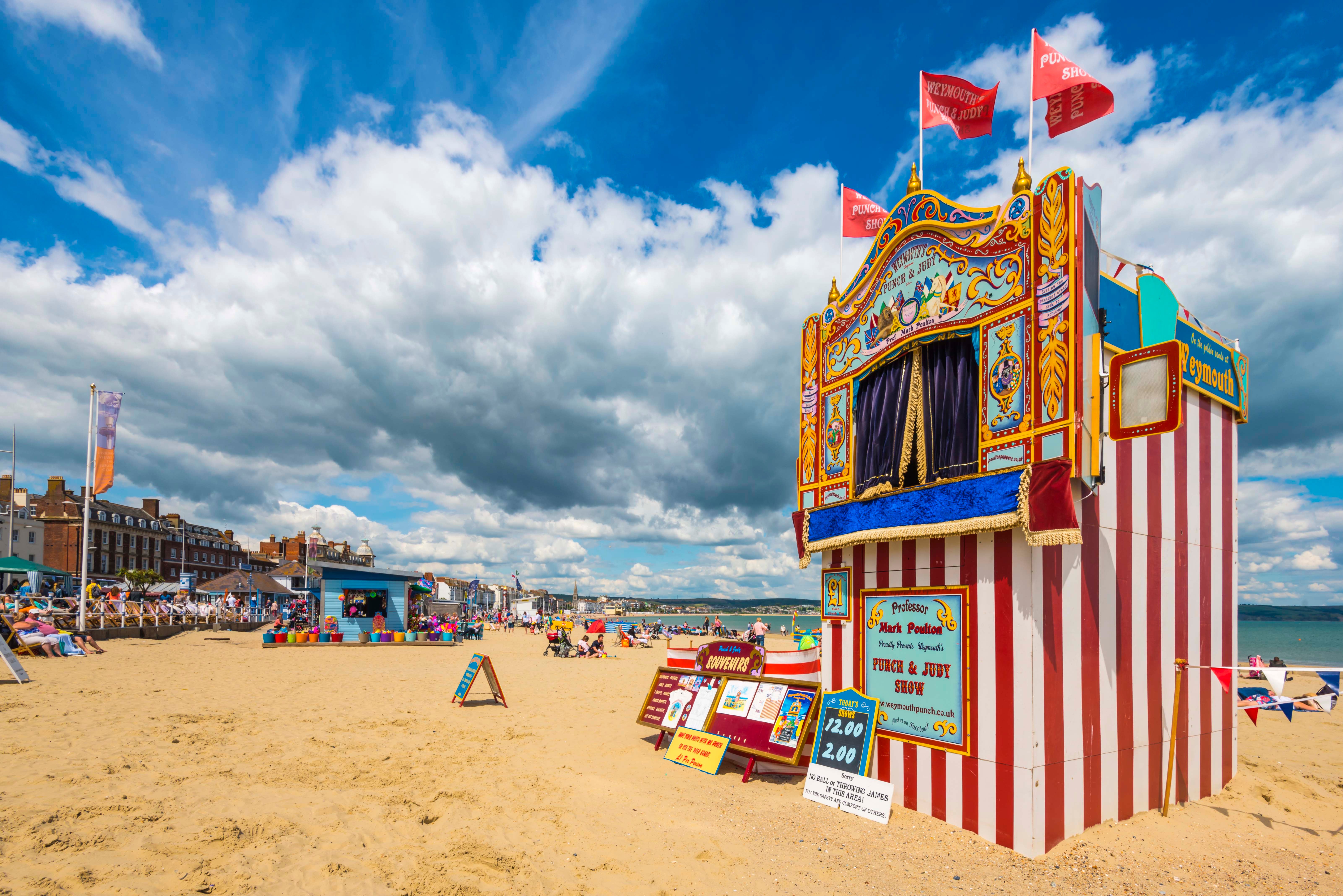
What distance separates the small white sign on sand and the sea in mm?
5561

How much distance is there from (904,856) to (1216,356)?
6.81 m

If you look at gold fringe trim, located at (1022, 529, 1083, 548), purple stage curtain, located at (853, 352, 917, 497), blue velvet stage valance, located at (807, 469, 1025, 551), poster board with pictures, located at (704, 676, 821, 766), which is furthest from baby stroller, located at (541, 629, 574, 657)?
gold fringe trim, located at (1022, 529, 1083, 548)

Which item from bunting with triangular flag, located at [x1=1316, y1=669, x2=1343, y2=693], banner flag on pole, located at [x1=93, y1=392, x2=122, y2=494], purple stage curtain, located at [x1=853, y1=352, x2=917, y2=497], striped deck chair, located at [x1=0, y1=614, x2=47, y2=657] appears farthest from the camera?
banner flag on pole, located at [x1=93, y1=392, x2=122, y2=494]

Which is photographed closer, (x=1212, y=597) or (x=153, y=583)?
(x=1212, y=597)

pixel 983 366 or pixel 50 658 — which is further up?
pixel 983 366

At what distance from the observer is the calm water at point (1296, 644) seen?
39156mm

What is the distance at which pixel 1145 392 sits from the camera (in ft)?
16.9

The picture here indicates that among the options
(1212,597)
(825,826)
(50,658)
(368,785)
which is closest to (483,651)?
(50,658)

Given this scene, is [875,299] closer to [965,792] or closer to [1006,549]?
[1006,549]

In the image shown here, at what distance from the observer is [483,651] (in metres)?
23.8

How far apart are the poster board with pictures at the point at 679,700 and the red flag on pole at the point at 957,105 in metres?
7.20

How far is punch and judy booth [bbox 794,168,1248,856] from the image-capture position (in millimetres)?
5457

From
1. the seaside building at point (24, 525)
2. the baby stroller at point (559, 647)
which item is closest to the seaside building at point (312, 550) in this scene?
the seaside building at point (24, 525)

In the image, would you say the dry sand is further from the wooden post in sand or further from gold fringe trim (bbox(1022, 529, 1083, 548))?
gold fringe trim (bbox(1022, 529, 1083, 548))
